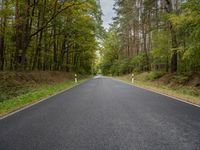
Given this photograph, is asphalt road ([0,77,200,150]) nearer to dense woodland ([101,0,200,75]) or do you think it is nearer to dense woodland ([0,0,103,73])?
dense woodland ([101,0,200,75])

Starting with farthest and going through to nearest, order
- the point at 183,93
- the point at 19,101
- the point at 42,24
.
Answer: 1. the point at 42,24
2. the point at 183,93
3. the point at 19,101

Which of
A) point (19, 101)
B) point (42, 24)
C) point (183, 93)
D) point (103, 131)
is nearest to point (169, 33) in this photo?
point (183, 93)

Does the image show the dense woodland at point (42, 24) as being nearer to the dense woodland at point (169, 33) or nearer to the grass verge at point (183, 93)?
the dense woodland at point (169, 33)

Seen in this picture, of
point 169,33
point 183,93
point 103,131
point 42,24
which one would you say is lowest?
point 103,131

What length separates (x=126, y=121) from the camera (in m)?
4.87

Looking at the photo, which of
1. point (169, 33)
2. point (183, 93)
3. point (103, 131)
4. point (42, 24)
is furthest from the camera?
point (169, 33)

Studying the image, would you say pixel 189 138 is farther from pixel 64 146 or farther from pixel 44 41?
pixel 44 41

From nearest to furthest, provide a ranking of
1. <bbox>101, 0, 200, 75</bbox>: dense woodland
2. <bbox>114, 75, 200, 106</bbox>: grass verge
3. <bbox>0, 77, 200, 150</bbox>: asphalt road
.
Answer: <bbox>0, 77, 200, 150</bbox>: asphalt road < <bbox>114, 75, 200, 106</bbox>: grass verge < <bbox>101, 0, 200, 75</bbox>: dense woodland

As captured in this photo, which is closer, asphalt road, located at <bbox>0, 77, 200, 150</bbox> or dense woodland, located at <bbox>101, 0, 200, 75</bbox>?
asphalt road, located at <bbox>0, 77, 200, 150</bbox>

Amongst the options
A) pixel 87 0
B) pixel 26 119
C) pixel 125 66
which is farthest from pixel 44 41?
pixel 26 119

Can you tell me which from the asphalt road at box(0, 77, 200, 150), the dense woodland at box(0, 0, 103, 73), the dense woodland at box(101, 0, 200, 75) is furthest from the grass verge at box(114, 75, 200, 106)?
the dense woodland at box(0, 0, 103, 73)

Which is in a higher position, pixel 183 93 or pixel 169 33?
pixel 169 33

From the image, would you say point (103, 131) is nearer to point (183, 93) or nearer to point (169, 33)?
point (183, 93)

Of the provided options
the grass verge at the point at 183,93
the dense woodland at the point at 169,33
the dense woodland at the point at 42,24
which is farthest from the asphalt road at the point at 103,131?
the dense woodland at the point at 42,24
